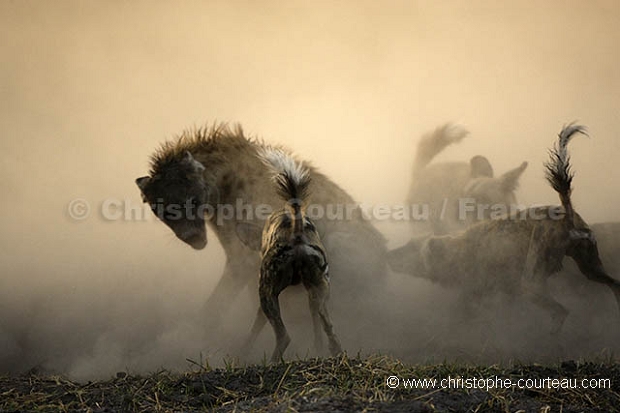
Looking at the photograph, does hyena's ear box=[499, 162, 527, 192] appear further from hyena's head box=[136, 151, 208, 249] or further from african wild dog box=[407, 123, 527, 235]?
hyena's head box=[136, 151, 208, 249]

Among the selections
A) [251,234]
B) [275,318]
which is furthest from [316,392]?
[251,234]

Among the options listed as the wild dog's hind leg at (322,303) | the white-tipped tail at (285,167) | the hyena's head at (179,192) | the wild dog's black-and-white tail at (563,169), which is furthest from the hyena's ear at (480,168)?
the wild dog's hind leg at (322,303)

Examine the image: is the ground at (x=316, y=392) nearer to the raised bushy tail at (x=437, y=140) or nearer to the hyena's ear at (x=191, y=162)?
the hyena's ear at (x=191, y=162)

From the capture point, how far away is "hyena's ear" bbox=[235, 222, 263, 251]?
20.5 feet

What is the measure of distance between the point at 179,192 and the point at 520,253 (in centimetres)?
325

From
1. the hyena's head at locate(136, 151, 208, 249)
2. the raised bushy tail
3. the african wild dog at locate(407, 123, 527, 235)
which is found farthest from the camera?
the raised bushy tail

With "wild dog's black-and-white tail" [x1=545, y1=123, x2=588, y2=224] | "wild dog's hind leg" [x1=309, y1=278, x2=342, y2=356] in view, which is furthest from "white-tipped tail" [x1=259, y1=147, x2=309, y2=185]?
"wild dog's black-and-white tail" [x1=545, y1=123, x2=588, y2=224]

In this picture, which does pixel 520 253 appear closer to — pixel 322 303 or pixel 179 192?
pixel 322 303

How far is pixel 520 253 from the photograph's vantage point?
621 cm

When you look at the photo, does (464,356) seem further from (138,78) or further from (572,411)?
(138,78)

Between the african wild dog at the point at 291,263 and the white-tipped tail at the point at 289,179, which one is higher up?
the white-tipped tail at the point at 289,179

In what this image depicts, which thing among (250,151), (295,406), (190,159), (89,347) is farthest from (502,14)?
(295,406)

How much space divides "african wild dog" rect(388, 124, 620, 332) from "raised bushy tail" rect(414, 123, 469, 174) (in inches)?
96.1

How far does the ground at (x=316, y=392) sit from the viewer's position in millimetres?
3654
